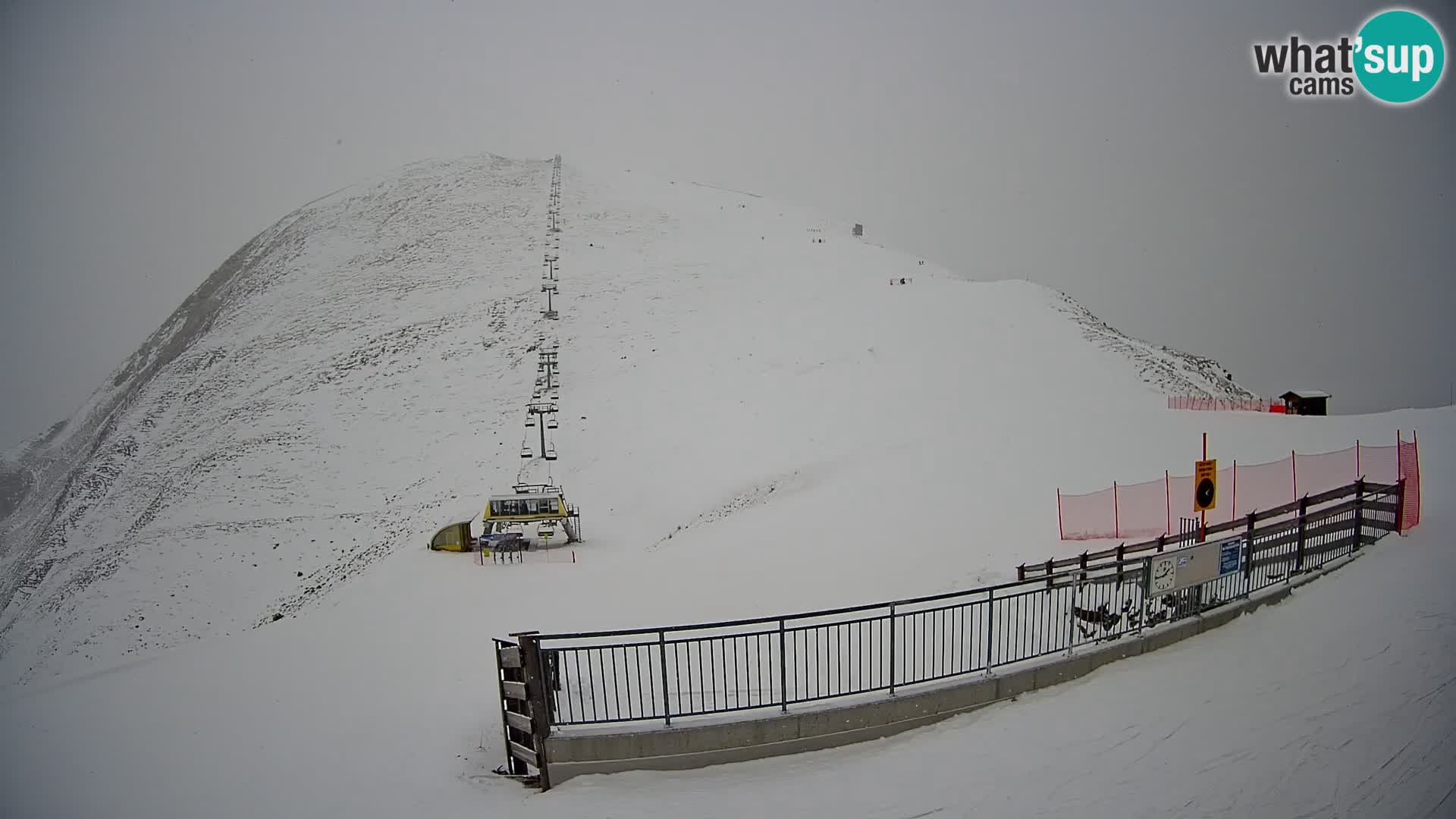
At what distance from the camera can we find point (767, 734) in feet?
21.9

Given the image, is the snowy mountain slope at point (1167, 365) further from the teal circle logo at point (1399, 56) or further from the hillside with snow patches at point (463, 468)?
the teal circle logo at point (1399, 56)

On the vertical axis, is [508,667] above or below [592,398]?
below

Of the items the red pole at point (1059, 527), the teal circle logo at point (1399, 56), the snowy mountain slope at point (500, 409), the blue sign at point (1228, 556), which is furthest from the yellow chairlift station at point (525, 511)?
the teal circle logo at point (1399, 56)

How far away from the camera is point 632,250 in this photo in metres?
47.2

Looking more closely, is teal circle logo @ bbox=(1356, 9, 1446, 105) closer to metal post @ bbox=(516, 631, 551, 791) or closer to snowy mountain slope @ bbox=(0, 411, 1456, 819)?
snowy mountain slope @ bbox=(0, 411, 1456, 819)

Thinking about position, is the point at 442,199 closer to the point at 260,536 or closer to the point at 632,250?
the point at 632,250

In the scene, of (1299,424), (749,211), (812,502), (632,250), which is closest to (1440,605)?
(812,502)

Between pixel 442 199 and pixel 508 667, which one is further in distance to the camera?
pixel 442 199

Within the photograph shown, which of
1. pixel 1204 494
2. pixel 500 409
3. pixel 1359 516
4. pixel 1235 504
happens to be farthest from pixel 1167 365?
pixel 500 409

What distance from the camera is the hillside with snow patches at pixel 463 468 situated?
9375 millimetres

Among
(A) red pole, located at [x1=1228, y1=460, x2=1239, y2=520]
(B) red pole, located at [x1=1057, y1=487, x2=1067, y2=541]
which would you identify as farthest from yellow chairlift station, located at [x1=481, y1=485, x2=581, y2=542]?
(A) red pole, located at [x1=1228, y1=460, x2=1239, y2=520]

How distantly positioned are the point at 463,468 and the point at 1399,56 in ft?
94.3

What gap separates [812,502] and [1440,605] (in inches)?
553

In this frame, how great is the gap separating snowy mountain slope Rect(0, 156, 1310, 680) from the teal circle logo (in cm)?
1036
